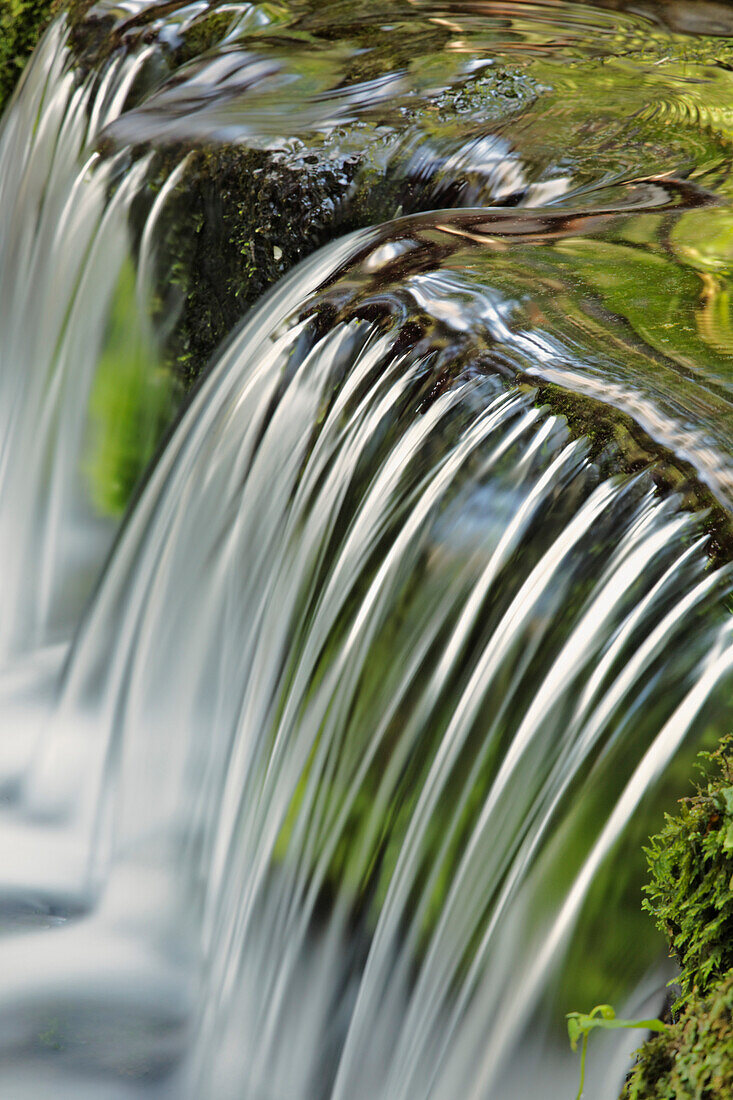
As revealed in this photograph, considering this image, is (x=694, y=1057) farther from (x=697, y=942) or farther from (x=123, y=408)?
(x=123, y=408)

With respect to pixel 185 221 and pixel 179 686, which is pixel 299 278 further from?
pixel 179 686

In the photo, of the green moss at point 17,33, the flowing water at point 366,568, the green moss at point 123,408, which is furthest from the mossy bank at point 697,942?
the green moss at point 17,33

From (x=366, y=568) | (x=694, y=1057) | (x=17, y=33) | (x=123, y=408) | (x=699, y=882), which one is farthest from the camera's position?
(x=17, y=33)

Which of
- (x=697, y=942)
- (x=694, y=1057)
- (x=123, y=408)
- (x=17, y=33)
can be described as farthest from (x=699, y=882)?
(x=17, y=33)

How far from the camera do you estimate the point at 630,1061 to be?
5.03ft

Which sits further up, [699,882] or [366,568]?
[366,568]

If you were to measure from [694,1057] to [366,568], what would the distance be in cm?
105

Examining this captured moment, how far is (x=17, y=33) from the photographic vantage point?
240 inches

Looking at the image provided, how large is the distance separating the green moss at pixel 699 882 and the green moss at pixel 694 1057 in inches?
1.5

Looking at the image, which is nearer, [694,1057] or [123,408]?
[694,1057]

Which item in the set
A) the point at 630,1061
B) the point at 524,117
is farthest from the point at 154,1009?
the point at 524,117

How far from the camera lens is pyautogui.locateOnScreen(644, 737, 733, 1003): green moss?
1326 millimetres

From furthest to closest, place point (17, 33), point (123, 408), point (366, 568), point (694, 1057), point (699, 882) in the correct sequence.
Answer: point (17, 33) < point (123, 408) < point (366, 568) < point (699, 882) < point (694, 1057)

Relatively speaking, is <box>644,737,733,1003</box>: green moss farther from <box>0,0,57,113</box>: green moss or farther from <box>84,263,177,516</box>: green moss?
<box>0,0,57,113</box>: green moss
